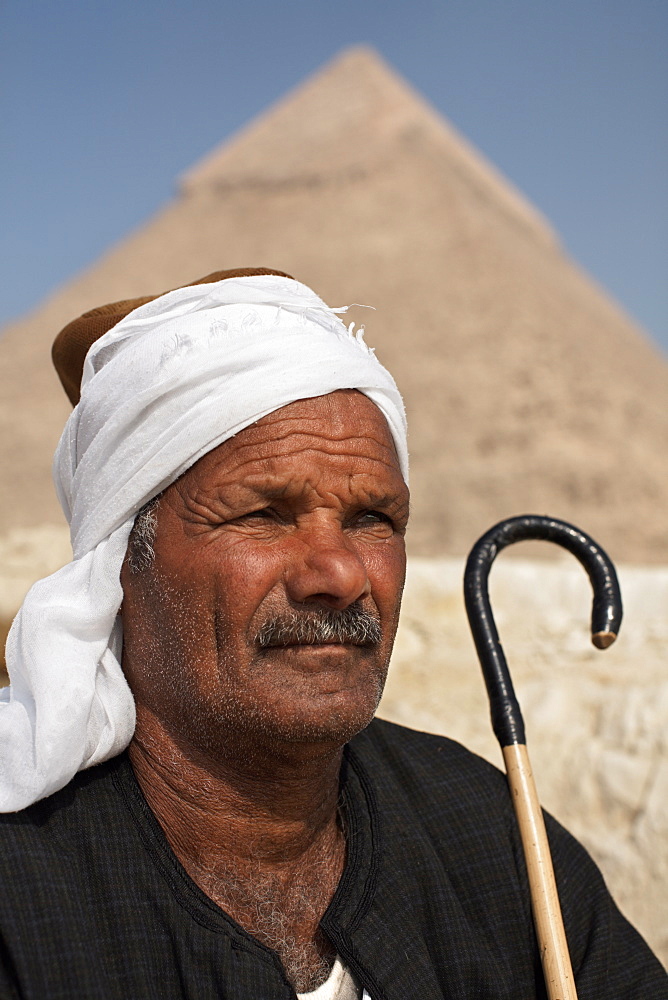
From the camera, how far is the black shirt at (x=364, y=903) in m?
1.51

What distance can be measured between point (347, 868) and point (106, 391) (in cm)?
99

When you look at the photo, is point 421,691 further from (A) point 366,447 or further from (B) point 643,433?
(B) point 643,433

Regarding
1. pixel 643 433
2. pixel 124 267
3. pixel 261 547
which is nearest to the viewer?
pixel 261 547

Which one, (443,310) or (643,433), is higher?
(443,310)

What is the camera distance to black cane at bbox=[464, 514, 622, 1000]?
1.82m

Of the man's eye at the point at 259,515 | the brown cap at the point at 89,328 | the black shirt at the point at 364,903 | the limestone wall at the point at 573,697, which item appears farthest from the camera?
the limestone wall at the point at 573,697

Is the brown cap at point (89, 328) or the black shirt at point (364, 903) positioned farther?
the brown cap at point (89, 328)

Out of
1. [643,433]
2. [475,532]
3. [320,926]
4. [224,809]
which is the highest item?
[643,433]

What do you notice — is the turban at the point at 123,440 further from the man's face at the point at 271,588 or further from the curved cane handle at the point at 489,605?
the curved cane handle at the point at 489,605

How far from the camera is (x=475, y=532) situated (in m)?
28.4

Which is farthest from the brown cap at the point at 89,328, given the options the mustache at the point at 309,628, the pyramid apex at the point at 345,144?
the pyramid apex at the point at 345,144

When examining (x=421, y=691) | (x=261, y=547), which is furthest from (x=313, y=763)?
(x=421, y=691)

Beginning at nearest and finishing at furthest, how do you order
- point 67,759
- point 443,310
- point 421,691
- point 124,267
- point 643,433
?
point 67,759 < point 421,691 < point 643,433 < point 443,310 < point 124,267

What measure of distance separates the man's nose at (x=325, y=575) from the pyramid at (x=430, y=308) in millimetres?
25037
